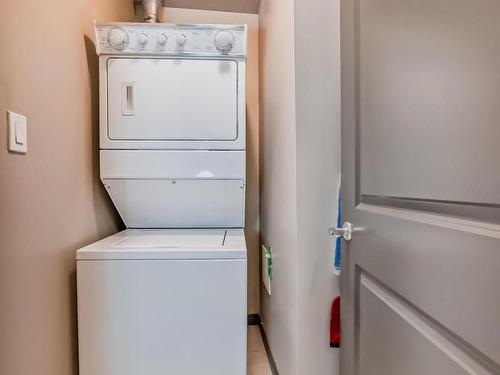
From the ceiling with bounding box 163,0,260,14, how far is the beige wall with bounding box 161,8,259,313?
36 millimetres

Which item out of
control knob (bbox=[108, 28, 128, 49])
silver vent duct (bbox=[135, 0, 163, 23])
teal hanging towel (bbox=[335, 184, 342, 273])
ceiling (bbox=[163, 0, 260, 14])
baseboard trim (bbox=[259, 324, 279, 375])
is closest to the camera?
teal hanging towel (bbox=[335, 184, 342, 273])

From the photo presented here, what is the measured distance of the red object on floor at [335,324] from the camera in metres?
1.36

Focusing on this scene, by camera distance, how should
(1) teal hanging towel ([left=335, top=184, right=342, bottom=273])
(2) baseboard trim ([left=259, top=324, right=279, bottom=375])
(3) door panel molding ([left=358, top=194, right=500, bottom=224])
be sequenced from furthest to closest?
1. (2) baseboard trim ([left=259, top=324, right=279, bottom=375])
2. (1) teal hanging towel ([left=335, top=184, right=342, bottom=273])
3. (3) door panel molding ([left=358, top=194, right=500, bottom=224])

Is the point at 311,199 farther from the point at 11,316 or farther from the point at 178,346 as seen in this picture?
the point at 11,316

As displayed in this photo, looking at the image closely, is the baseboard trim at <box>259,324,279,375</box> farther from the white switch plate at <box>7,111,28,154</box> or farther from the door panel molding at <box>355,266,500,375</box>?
the white switch plate at <box>7,111,28,154</box>

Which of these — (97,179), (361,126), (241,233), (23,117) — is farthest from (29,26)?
(241,233)

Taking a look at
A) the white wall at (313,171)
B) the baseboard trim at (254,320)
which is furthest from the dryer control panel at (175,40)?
the baseboard trim at (254,320)

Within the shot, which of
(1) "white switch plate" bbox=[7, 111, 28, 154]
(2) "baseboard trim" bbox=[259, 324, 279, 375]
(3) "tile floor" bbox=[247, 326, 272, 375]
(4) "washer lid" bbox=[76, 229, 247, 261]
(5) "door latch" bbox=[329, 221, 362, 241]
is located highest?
(1) "white switch plate" bbox=[7, 111, 28, 154]

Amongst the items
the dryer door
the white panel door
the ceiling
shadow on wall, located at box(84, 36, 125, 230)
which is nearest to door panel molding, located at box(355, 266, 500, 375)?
the white panel door

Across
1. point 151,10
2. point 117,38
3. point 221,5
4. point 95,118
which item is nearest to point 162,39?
point 117,38

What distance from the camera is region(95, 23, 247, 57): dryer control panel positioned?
1.71m

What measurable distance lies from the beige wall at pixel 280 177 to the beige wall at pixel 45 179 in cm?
103

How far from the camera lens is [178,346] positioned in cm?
145

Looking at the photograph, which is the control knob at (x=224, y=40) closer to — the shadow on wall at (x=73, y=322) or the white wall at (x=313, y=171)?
Result: the white wall at (x=313, y=171)
